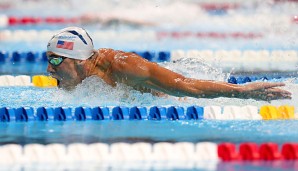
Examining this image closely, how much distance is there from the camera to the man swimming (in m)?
5.37

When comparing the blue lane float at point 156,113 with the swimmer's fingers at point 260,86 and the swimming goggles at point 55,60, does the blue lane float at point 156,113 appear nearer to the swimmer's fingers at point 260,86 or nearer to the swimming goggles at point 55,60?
the swimmer's fingers at point 260,86

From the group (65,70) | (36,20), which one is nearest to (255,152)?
(65,70)

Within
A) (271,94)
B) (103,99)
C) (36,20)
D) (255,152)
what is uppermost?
(36,20)

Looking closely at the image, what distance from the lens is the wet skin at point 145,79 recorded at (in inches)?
210

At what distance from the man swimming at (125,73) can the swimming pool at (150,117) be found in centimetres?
10

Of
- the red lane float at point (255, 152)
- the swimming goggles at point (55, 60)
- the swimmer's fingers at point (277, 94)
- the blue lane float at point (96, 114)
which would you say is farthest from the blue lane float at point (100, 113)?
the red lane float at point (255, 152)

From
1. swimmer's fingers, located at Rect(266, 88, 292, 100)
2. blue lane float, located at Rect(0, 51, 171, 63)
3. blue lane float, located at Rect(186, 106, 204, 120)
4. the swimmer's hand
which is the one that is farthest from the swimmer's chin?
blue lane float, located at Rect(0, 51, 171, 63)

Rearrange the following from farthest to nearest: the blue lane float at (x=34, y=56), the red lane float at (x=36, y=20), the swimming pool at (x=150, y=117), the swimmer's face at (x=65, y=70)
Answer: the red lane float at (x=36, y=20)
the blue lane float at (x=34, y=56)
the swimmer's face at (x=65, y=70)
the swimming pool at (x=150, y=117)

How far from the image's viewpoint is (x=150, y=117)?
5.44 meters

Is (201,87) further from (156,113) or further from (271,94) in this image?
(271,94)

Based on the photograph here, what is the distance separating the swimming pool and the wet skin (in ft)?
0.31

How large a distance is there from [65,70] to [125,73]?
1.36ft

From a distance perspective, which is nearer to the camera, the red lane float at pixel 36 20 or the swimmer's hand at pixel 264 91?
the swimmer's hand at pixel 264 91

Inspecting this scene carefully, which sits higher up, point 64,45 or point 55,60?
point 64,45
